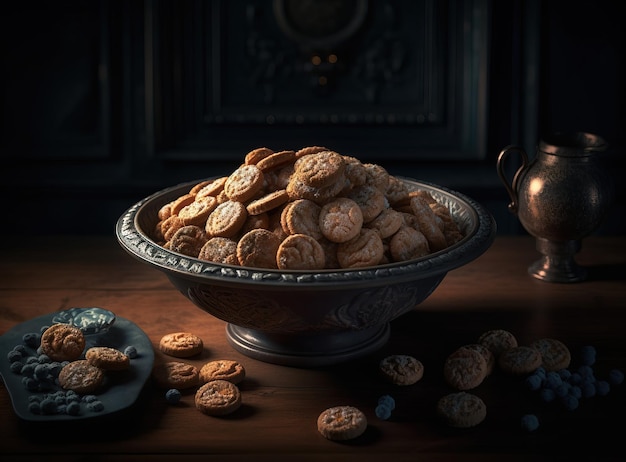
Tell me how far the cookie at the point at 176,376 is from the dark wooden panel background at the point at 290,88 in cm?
104

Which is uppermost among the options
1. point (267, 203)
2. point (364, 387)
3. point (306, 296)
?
point (267, 203)

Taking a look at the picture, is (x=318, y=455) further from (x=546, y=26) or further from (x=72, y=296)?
(x=546, y=26)

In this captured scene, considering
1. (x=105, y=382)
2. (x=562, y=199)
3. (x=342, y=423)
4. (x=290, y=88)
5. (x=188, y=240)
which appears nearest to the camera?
(x=342, y=423)

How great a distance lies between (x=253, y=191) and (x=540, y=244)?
28.1 inches

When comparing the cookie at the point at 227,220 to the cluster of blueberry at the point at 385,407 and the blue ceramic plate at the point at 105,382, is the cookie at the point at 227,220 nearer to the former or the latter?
the blue ceramic plate at the point at 105,382

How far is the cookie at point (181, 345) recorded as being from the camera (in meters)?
1.53

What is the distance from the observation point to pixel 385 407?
4.42ft

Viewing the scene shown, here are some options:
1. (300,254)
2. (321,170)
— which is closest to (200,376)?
(300,254)

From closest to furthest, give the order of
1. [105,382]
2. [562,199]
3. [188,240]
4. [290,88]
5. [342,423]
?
1. [342,423]
2. [105,382]
3. [188,240]
4. [562,199]
5. [290,88]

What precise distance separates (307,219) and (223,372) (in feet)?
0.84

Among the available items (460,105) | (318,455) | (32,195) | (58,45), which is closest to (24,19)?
(58,45)

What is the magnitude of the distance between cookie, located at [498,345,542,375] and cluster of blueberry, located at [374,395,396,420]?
0.66 ft

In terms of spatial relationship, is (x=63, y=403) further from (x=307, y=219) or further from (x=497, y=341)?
(x=497, y=341)

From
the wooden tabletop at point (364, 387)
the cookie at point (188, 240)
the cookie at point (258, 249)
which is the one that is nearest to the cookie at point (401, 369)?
the wooden tabletop at point (364, 387)
